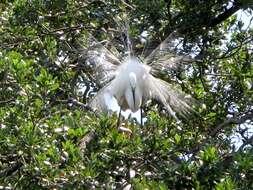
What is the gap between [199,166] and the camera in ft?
10.7

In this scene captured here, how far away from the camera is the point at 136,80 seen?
4.29 meters

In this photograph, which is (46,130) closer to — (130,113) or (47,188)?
(47,188)

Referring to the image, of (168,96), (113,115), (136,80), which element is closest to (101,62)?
(136,80)

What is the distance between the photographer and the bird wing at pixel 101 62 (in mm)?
4465

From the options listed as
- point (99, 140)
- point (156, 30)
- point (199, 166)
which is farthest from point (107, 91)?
point (199, 166)

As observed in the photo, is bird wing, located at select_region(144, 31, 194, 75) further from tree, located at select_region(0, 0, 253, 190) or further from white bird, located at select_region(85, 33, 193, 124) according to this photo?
tree, located at select_region(0, 0, 253, 190)

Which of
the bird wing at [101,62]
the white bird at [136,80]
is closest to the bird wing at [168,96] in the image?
the white bird at [136,80]

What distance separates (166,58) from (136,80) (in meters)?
0.30

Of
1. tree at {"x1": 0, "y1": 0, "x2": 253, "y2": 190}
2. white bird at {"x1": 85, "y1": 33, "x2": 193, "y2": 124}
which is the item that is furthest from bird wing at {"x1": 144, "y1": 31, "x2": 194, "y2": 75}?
tree at {"x1": 0, "y1": 0, "x2": 253, "y2": 190}

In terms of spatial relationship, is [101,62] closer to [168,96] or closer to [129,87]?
[129,87]

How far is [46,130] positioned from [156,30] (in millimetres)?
1564

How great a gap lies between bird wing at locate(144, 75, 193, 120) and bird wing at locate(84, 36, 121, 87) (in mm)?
273

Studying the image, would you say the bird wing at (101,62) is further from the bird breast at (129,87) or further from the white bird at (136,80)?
the bird breast at (129,87)

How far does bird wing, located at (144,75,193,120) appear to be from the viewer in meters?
4.25
